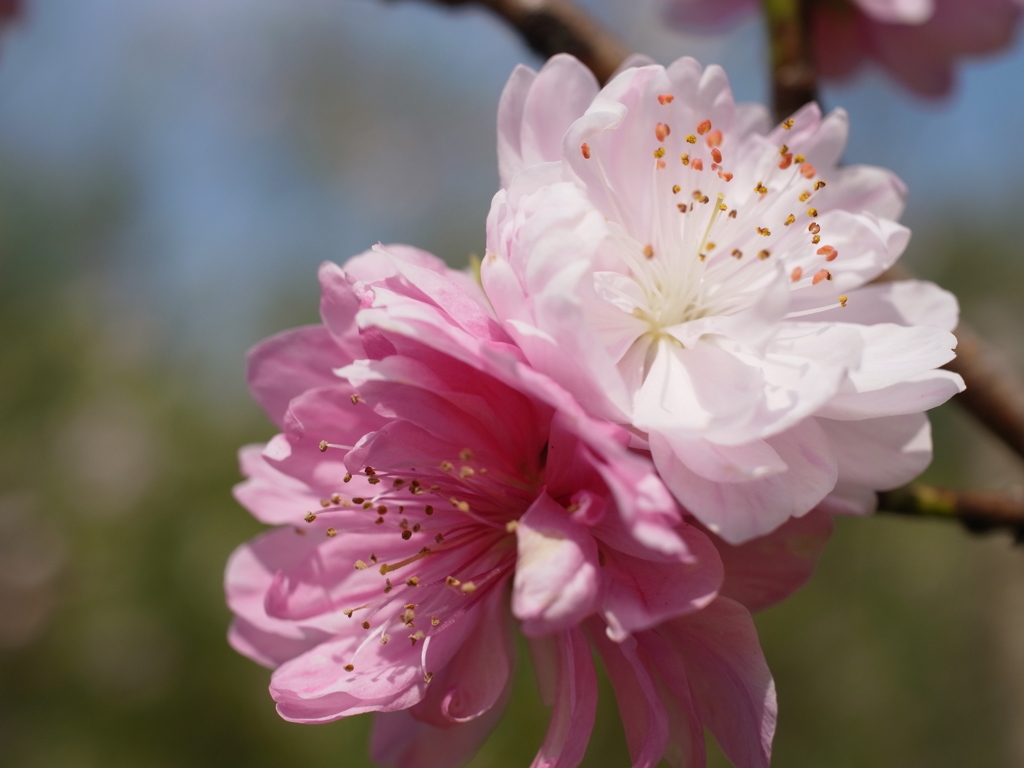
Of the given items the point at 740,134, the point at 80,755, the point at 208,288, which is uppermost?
the point at 740,134

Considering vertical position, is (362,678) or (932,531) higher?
(362,678)

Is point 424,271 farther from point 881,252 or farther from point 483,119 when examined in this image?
point 483,119

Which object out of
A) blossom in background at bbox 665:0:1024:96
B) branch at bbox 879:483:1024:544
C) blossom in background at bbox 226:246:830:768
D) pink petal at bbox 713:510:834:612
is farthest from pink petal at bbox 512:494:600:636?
blossom in background at bbox 665:0:1024:96

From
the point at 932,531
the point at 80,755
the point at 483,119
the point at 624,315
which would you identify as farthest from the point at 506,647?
the point at 483,119

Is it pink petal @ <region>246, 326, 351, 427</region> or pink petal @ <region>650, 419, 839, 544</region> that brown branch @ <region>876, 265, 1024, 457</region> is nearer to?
pink petal @ <region>650, 419, 839, 544</region>

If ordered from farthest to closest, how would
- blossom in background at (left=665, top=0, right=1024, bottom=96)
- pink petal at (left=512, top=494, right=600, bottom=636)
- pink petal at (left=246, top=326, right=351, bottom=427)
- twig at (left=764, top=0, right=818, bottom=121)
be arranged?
blossom in background at (left=665, top=0, right=1024, bottom=96)
twig at (left=764, top=0, right=818, bottom=121)
pink petal at (left=246, top=326, right=351, bottom=427)
pink petal at (left=512, top=494, right=600, bottom=636)

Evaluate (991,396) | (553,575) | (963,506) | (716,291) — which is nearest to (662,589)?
(553,575)
